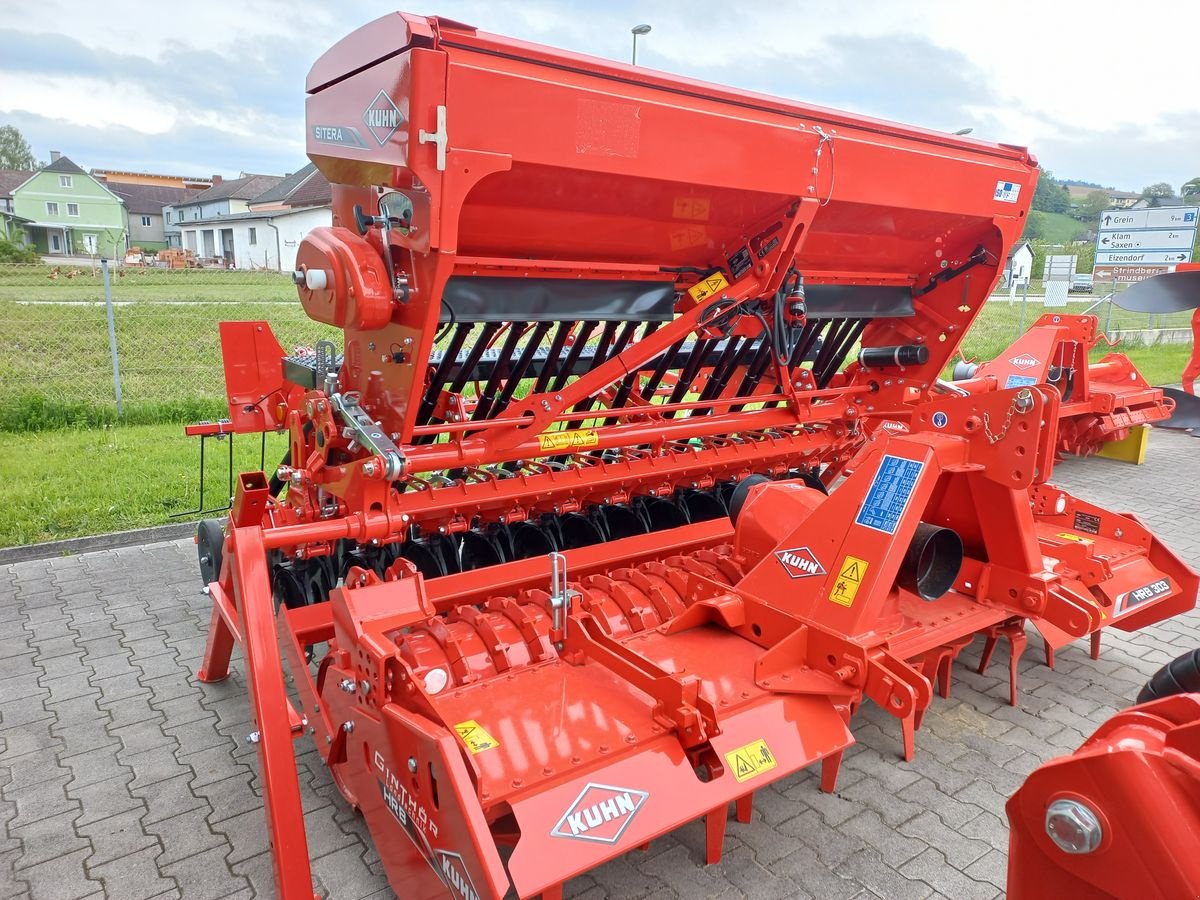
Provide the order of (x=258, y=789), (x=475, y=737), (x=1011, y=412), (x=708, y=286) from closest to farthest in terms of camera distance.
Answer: (x=475, y=737) → (x=1011, y=412) → (x=258, y=789) → (x=708, y=286)

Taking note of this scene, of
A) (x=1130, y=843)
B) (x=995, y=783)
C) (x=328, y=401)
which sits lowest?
(x=995, y=783)

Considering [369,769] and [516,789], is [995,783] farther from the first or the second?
[369,769]

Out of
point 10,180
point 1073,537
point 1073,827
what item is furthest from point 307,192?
point 1073,827

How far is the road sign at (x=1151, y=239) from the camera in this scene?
16.4 m

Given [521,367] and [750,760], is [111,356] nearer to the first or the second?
[521,367]

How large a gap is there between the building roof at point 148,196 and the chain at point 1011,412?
62.5 meters

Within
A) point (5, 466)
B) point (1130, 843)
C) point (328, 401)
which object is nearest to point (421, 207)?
point (328, 401)

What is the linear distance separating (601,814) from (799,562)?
1.22 metres

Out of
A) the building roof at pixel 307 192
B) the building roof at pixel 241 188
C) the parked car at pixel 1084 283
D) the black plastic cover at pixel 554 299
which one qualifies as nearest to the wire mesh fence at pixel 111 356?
the black plastic cover at pixel 554 299

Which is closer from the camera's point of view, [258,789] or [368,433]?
[368,433]

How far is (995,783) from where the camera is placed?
3207mm

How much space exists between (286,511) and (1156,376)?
622 inches

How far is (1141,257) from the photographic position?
1703 centimetres

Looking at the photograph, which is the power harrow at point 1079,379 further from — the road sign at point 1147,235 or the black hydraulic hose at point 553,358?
the road sign at point 1147,235
